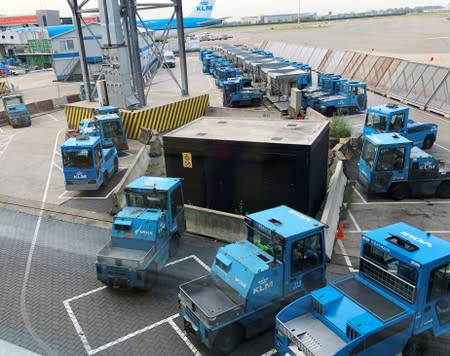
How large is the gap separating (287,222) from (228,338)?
2.71m

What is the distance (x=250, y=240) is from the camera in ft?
31.0

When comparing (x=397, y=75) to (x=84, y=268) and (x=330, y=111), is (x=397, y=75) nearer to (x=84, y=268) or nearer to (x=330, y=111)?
(x=330, y=111)

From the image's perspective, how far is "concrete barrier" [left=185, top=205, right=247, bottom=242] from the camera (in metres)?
12.6

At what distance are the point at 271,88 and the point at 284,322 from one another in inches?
1150

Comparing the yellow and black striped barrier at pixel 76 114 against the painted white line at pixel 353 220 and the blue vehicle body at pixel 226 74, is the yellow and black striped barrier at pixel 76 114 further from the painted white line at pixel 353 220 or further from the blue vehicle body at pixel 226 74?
the painted white line at pixel 353 220

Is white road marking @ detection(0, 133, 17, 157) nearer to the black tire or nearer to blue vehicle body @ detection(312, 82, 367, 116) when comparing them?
the black tire

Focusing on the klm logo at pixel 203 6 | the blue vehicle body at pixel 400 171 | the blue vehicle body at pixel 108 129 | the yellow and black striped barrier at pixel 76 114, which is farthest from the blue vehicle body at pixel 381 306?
the klm logo at pixel 203 6

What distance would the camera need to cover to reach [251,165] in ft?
44.0

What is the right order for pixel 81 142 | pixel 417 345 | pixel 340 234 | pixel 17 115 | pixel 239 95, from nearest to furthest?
1. pixel 417 345
2. pixel 340 234
3. pixel 81 142
4. pixel 17 115
5. pixel 239 95

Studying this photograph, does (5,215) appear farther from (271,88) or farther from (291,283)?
(271,88)

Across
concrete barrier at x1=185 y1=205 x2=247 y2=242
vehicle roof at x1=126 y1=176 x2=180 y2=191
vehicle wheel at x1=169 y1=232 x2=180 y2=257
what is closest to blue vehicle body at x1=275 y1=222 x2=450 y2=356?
concrete barrier at x1=185 y1=205 x2=247 y2=242

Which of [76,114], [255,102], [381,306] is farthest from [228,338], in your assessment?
[255,102]

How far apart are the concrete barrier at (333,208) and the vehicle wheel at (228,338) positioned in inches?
160

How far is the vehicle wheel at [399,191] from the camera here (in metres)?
15.4
